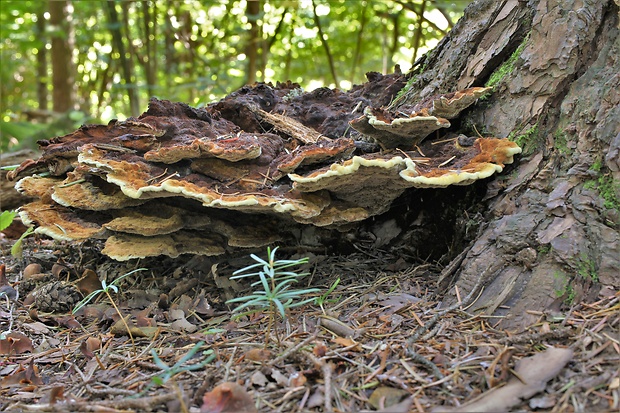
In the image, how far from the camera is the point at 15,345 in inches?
89.6

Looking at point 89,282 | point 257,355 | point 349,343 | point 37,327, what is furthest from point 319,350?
point 89,282

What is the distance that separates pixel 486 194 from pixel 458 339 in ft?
2.90

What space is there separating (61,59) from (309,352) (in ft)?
40.9

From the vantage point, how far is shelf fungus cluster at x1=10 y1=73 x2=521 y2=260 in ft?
7.27

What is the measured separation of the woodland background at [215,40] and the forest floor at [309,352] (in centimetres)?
397

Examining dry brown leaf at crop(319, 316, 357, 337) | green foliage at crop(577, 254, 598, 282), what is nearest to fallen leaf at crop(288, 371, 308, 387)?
dry brown leaf at crop(319, 316, 357, 337)

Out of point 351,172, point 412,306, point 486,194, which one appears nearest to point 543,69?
point 486,194

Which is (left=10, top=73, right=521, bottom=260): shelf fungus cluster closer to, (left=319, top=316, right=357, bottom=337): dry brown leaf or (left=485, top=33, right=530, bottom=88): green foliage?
(left=485, top=33, right=530, bottom=88): green foliage

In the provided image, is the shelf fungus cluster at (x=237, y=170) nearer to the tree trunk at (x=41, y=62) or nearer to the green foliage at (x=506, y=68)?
the green foliage at (x=506, y=68)

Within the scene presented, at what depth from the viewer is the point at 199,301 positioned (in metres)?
2.60

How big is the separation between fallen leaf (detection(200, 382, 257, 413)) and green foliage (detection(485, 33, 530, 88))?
2.11m

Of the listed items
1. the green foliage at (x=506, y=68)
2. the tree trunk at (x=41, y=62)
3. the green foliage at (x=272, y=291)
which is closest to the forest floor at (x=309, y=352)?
the green foliage at (x=272, y=291)

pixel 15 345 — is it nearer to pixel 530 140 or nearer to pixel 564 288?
pixel 564 288

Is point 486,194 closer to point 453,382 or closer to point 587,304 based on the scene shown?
point 587,304
